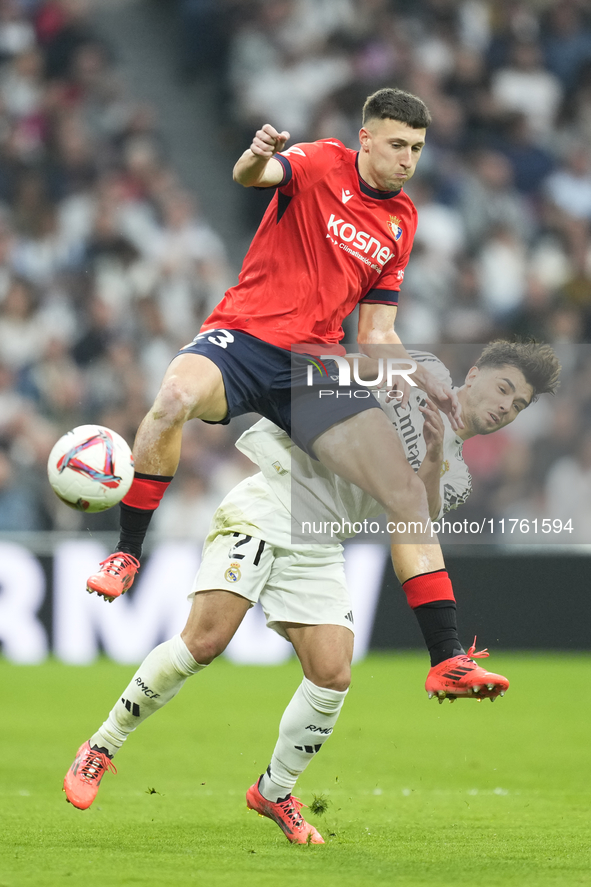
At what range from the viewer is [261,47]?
13.3 m

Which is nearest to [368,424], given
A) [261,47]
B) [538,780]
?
[538,780]

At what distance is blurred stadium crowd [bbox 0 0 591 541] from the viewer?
10.4m

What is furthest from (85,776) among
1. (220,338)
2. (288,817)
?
(220,338)

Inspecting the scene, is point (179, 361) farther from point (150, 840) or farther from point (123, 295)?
point (123, 295)

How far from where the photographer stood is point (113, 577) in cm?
433

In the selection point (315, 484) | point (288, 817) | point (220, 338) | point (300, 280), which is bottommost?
point (288, 817)

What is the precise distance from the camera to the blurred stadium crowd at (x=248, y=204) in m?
10.4

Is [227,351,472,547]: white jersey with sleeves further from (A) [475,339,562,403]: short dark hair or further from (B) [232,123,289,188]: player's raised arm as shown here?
(B) [232,123,289,188]: player's raised arm

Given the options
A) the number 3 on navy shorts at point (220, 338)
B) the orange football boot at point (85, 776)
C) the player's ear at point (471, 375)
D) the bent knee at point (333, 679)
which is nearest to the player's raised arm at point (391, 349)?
the player's ear at point (471, 375)

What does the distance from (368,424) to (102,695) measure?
4612 mm

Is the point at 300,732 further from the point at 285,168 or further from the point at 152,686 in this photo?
the point at 285,168

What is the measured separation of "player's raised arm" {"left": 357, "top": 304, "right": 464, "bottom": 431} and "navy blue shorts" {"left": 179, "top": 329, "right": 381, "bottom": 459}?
31 centimetres

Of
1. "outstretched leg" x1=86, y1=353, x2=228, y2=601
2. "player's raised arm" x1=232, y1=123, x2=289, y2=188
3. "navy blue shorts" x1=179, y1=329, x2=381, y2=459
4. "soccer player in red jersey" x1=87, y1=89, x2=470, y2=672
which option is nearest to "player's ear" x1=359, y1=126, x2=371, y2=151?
"soccer player in red jersey" x1=87, y1=89, x2=470, y2=672

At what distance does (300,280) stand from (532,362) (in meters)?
0.97
